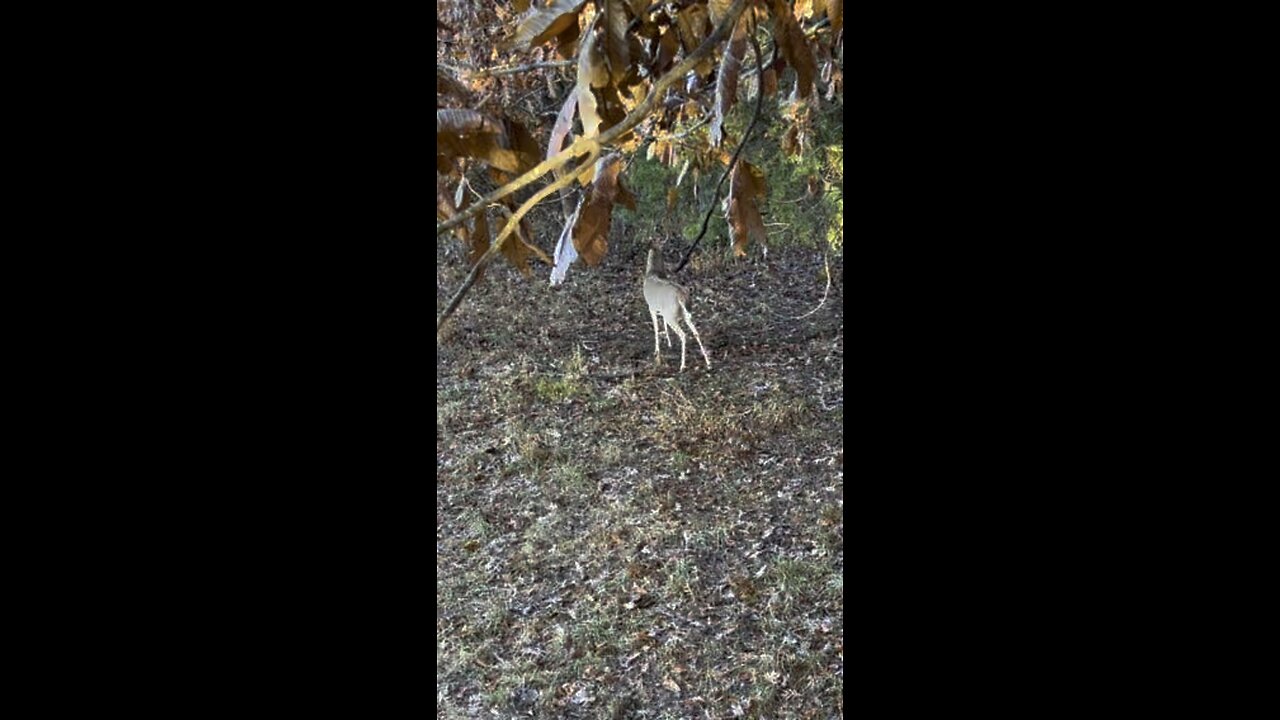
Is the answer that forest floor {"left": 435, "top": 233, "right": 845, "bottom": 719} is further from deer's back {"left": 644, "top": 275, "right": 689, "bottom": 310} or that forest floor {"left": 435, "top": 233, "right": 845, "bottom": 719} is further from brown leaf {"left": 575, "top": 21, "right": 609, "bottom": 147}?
brown leaf {"left": 575, "top": 21, "right": 609, "bottom": 147}

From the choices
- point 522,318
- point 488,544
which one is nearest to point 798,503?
point 488,544

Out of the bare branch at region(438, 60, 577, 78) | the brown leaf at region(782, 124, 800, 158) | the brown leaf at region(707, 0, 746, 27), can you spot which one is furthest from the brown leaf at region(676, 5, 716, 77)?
the brown leaf at region(782, 124, 800, 158)

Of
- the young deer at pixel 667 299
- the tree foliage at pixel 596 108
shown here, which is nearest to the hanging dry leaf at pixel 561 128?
the tree foliage at pixel 596 108

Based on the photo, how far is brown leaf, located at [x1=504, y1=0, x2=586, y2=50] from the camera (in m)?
1.11

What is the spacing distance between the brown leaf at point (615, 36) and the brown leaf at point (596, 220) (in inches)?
9.1

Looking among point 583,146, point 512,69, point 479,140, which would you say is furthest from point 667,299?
point 583,146

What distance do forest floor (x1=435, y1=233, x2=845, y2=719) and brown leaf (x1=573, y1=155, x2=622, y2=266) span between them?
1.31m

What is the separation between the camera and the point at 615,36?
1.16 metres

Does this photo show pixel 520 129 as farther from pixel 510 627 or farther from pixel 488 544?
pixel 488 544

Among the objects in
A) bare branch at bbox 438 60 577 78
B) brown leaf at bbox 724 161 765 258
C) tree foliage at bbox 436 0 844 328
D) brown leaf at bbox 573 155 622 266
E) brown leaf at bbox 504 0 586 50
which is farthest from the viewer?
bare branch at bbox 438 60 577 78
